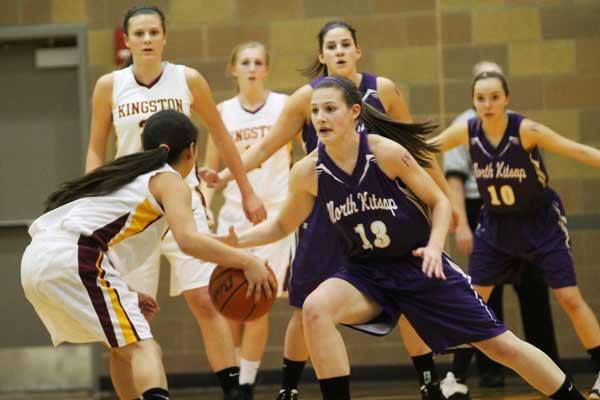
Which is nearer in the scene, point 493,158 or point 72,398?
point 493,158

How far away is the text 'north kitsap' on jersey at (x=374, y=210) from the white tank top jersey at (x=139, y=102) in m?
1.22

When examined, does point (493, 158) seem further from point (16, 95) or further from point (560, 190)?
point (16, 95)

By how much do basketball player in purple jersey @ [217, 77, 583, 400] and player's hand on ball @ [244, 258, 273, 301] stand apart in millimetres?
269

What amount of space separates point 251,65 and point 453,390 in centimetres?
231

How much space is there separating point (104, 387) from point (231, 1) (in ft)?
9.51

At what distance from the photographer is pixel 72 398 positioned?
752cm

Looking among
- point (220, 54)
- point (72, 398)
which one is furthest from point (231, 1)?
point (72, 398)

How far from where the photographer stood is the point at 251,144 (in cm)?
658

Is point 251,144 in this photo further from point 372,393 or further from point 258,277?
point 258,277

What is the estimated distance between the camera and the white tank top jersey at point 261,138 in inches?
256

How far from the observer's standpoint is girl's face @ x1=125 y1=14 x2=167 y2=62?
5.47m

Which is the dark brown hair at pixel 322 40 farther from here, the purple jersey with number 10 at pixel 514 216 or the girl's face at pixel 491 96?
the purple jersey with number 10 at pixel 514 216

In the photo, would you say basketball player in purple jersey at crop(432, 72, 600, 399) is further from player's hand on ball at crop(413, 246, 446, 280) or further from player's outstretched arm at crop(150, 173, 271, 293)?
player's outstretched arm at crop(150, 173, 271, 293)

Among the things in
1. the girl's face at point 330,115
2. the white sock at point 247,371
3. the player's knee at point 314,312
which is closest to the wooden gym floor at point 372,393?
the white sock at point 247,371
